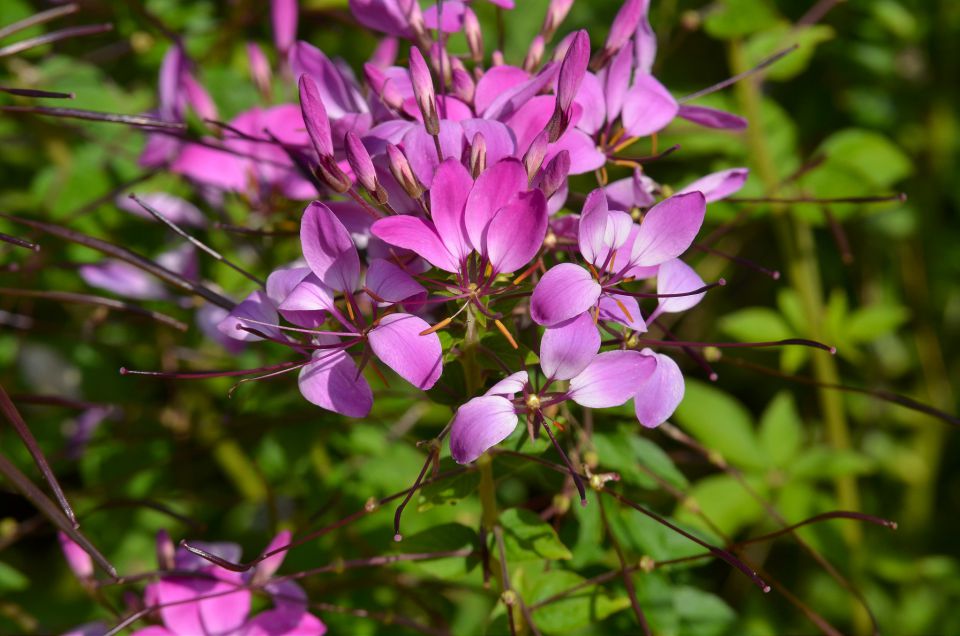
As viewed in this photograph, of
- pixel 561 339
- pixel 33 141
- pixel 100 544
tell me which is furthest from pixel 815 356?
pixel 33 141

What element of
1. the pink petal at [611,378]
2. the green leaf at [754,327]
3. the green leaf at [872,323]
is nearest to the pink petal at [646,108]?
the pink petal at [611,378]

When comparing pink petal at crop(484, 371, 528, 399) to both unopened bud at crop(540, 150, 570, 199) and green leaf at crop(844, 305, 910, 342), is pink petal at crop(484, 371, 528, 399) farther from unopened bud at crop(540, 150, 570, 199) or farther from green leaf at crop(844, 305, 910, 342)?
green leaf at crop(844, 305, 910, 342)

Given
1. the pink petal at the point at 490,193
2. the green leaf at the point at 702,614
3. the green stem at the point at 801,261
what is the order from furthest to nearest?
the green stem at the point at 801,261 < the green leaf at the point at 702,614 < the pink petal at the point at 490,193

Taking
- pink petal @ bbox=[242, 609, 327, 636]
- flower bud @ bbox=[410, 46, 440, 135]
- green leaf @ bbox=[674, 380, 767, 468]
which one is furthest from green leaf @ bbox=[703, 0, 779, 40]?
pink petal @ bbox=[242, 609, 327, 636]

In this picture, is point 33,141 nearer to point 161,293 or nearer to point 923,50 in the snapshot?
point 161,293

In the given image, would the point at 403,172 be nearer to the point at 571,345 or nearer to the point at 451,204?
the point at 451,204

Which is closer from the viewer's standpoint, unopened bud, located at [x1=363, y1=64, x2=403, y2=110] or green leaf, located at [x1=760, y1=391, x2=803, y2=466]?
unopened bud, located at [x1=363, y1=64, x2=403, y2=110]

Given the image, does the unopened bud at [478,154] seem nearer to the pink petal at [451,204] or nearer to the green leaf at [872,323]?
the pink petal at [451,204]

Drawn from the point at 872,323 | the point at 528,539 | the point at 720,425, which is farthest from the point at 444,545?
the point at 872,323

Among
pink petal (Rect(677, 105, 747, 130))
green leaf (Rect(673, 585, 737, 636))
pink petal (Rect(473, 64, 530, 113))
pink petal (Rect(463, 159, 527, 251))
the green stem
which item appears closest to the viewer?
pink petal (Rect(463, 159, 527, 251))
